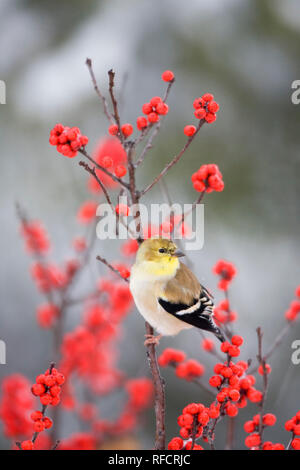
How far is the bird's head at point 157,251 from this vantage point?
0.53 m

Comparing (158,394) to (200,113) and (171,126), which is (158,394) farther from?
(171,126)

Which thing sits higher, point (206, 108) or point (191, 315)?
point (206, 108)

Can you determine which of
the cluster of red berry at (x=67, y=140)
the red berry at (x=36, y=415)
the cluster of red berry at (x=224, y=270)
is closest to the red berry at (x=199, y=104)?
the cluster of red berry at (x=67, y=140)

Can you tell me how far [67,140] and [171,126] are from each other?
1036 millimetres

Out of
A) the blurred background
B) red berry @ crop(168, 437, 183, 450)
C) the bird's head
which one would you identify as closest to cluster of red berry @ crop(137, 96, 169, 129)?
the bird's head

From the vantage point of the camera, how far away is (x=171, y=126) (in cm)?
145

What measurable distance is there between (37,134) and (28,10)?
38cm

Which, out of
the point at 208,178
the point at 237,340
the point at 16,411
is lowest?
the point at 16,411

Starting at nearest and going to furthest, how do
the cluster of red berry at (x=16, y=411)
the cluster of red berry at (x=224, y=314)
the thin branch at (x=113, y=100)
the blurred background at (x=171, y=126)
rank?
1. the thin branch at (x=113, y=100)
2. the cluster of red berry at (x=224, y=314)
3. the cluster of red berry at (x=16, y=411)
4. the blurred background at (x=171, y=126)

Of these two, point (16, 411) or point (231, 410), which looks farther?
point (16, 411)

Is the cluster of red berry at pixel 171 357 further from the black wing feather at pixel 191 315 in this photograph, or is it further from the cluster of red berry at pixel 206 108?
the cluster of red berry at pixel 206 108

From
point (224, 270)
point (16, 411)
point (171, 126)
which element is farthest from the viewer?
point (171, 126)

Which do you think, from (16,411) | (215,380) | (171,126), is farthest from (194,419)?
(171,126)

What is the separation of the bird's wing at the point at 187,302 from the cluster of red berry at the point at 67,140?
0.21m
